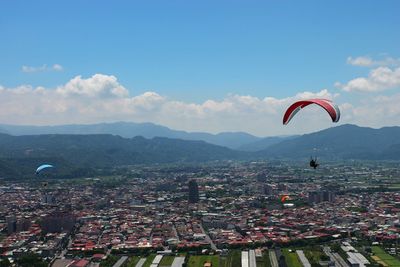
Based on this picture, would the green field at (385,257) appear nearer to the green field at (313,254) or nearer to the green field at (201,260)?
the green field at (313,254)

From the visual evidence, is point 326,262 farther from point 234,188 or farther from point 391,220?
point 234,188

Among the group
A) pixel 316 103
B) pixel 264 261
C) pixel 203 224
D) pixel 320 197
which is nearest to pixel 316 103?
pixel 316 103

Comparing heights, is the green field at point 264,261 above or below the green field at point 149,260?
above

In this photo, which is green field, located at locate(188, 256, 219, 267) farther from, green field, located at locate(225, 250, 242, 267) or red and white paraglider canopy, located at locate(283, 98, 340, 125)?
red and white paraglider canopy, located at locate(283, 98, 340, 125)

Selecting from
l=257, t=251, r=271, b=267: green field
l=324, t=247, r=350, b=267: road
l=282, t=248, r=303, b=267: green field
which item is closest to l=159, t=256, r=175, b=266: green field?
l=257, t=251, r=271, b=267: green field

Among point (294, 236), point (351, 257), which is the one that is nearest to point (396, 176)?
point (294, 236)

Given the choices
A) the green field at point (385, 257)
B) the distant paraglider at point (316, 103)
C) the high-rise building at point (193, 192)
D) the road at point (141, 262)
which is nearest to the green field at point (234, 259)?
the road at point (141, 262)

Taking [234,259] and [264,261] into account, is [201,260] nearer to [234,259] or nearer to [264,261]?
[234,259]

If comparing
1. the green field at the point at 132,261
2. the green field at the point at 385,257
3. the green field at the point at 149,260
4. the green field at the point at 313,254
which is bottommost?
→ the green field at the point at 132,261
